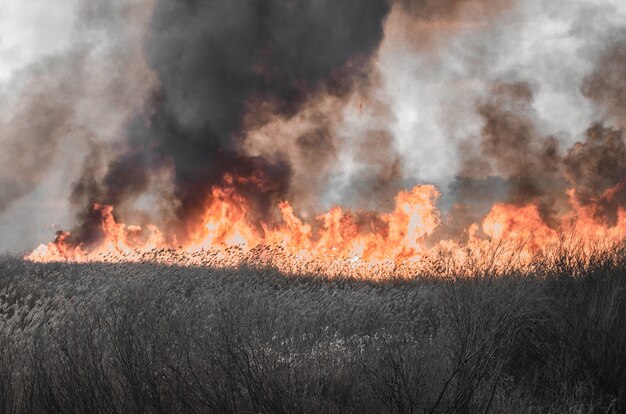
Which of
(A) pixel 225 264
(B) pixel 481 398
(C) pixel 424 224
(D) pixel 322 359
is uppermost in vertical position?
(C) pixel 424 224

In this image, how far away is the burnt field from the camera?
14.5 feet

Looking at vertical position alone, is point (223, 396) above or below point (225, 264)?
below

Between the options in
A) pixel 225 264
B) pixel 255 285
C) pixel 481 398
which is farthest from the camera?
pixel 225 264

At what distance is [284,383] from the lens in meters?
4.69

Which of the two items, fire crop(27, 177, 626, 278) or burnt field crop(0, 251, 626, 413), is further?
fire crop(27, 177, 626, 278)

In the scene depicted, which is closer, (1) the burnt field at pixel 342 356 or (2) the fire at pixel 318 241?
(1) the burnt field at pixel 342 356

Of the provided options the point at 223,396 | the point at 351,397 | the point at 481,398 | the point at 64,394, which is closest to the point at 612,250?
the point at 481,398

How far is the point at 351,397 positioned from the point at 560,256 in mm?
5545

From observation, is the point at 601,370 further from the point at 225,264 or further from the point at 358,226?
the point at 358,226

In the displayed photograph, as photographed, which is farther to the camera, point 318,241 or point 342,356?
point 318,241

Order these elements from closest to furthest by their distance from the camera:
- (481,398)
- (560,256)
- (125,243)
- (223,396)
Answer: (223,396)
(481,398)
(560,256)
(125,243)

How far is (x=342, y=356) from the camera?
18.4ft

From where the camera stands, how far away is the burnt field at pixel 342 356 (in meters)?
4.41

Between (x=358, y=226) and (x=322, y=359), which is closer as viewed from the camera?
(x=322, y=359)
